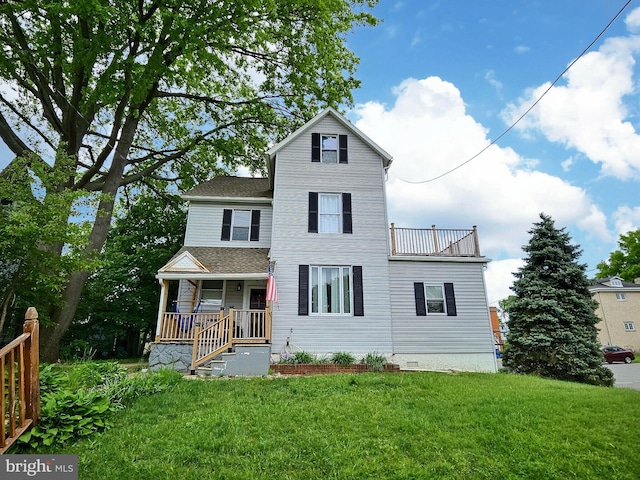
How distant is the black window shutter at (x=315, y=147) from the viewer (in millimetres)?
13389

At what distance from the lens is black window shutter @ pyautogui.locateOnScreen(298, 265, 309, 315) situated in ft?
37.6

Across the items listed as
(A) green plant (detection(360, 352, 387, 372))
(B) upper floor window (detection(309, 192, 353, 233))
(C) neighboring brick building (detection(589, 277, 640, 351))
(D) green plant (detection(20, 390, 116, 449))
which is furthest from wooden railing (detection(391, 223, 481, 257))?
(C) neighboring brick building (detection(589, 277, 640, 351))

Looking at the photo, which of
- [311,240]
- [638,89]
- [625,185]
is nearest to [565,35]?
[638,89]

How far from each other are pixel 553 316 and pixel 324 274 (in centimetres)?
874

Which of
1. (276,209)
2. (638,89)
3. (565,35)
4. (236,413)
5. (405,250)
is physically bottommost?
(236,413)

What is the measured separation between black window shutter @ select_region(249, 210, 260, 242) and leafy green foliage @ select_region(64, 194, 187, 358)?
238 inches

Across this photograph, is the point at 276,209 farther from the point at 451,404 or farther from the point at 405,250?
the point at 451,404

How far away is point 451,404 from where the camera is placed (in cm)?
→ 591

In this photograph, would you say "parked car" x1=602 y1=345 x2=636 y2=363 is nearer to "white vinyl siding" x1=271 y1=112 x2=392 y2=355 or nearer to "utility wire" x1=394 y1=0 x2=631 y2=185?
"utility wire" x1=394 y1=0 x2=631 y2=185

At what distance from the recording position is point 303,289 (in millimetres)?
11648

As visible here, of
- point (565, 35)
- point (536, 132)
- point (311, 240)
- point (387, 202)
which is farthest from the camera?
point (387, 202)

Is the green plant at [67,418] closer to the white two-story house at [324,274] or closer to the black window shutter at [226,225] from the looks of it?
the white two-story house at [324,274]

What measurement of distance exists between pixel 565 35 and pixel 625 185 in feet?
19.9

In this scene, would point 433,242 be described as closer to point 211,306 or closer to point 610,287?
point 211,306
